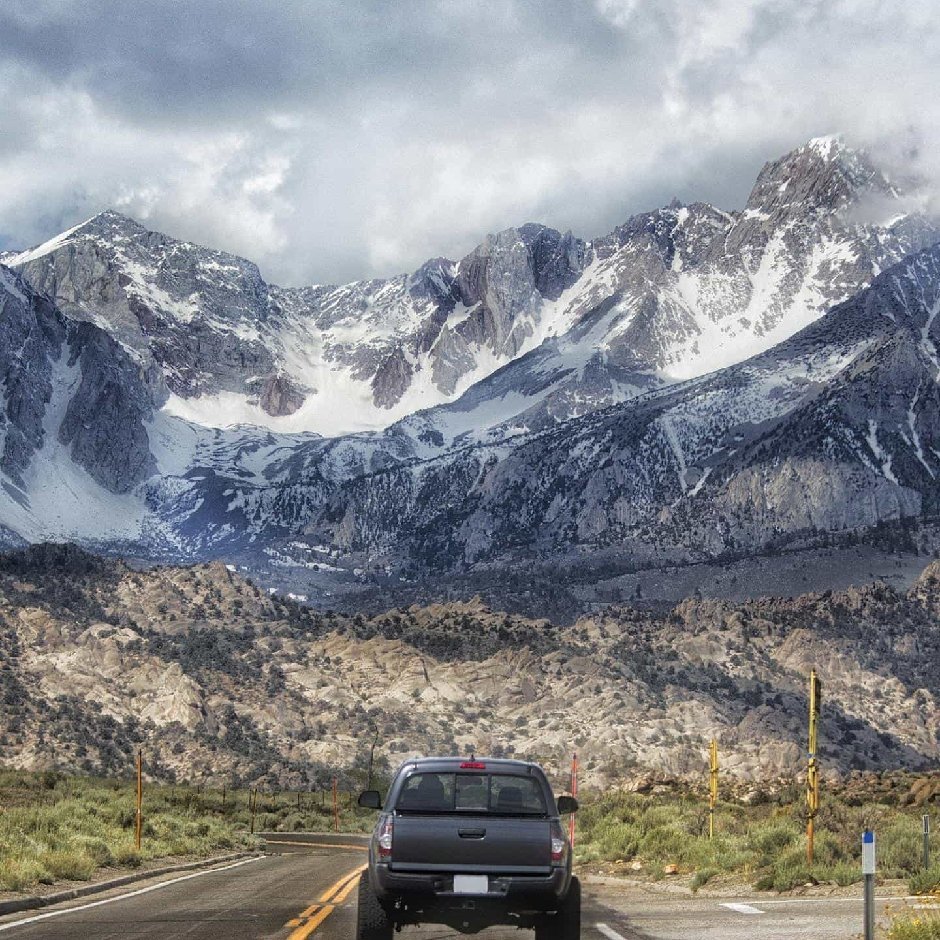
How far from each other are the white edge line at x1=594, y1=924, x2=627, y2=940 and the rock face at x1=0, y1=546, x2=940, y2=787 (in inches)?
3051

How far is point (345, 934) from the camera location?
20.8 metres

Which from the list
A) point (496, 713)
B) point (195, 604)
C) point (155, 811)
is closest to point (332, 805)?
point (155, 811)

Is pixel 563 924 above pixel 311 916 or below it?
above

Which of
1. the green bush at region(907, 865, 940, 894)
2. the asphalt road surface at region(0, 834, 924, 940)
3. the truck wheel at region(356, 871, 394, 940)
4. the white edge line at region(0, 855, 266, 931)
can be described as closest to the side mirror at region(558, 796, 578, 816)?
the asphalt road surface at region(0, 834, 924, 940)

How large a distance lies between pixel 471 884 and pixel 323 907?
26.3 feet

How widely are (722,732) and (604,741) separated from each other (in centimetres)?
1260

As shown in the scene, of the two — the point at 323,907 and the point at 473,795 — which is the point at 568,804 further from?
the point at 323,907

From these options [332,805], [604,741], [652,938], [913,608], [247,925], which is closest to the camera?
[652,938]

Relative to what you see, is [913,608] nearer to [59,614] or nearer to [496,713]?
[496,713]

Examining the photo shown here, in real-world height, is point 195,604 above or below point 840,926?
above

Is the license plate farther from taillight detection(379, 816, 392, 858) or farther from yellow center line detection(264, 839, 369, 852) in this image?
yellow center line detection(264, 839, 369, 852)

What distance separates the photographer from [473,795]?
18.6 meters

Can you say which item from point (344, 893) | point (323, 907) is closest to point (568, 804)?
point (323, 907)

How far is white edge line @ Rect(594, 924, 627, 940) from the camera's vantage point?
20.5m
